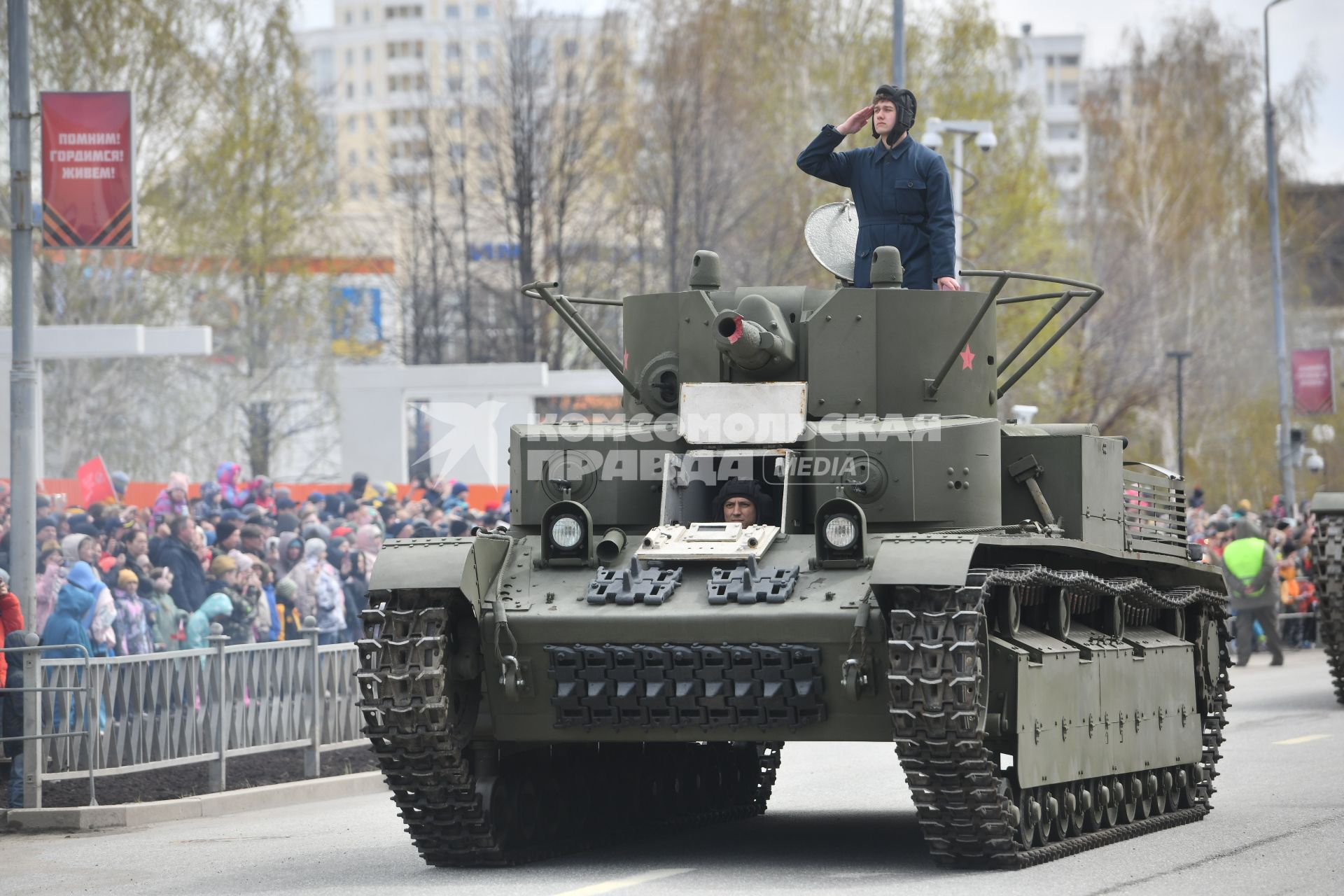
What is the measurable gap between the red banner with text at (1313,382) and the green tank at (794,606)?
27.8 meters

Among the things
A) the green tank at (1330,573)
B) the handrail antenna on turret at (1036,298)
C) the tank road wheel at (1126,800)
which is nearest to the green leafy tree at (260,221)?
the green tank at (1330,573)

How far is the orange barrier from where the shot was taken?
81.2ft

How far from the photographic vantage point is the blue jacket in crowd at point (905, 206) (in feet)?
44.0

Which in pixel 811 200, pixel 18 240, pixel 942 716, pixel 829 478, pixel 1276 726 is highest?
pixel 811 200

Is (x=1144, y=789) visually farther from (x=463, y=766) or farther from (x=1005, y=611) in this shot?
(x=463, y=766)

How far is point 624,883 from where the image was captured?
1061 centimetres

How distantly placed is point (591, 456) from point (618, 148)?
35.0m

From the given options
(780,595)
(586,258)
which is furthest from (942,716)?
(586,258)

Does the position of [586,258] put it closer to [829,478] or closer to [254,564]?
[254,564]

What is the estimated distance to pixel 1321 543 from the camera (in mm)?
21188

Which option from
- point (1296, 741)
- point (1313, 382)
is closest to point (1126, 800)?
point (1296, 741)

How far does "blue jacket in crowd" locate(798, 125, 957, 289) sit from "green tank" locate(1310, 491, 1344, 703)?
29.2 ft

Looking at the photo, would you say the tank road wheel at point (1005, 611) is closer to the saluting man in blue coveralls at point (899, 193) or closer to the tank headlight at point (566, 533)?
the tank headlight at point (566, 533)

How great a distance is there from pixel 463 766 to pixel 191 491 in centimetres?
1773
